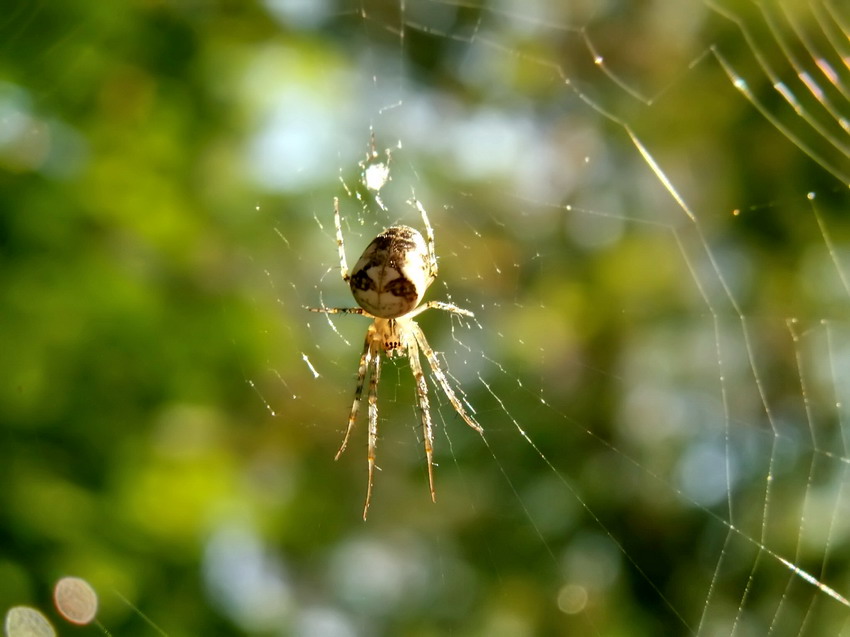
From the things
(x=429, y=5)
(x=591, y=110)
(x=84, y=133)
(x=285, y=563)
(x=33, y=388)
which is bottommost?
(x=33, y=388)

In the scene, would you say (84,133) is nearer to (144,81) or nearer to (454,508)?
(144,81)

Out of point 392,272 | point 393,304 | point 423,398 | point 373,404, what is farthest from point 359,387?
point 392,272

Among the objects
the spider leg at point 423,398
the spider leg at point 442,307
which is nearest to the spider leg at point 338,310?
the spider leg at point 442,307

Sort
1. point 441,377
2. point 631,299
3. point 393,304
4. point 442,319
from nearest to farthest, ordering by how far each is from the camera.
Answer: point 393,304 < point 441,377 < point 442,319 < point 631,299

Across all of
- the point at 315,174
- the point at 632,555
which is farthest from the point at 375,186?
the point at 632,555

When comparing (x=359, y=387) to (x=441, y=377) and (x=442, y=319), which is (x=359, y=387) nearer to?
(x=441, y=377)

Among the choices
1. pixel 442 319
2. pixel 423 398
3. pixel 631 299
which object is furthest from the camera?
pixel 631 299
